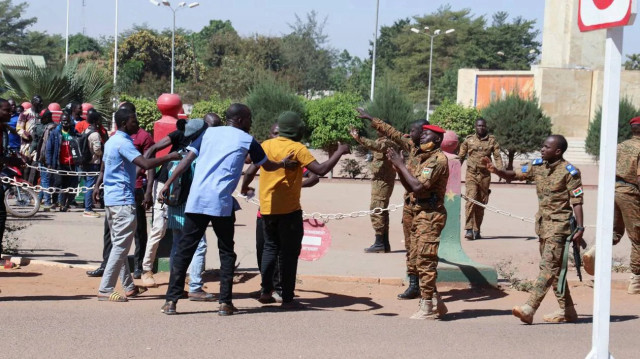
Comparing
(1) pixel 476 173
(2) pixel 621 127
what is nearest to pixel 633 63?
(2) pixel 621 127

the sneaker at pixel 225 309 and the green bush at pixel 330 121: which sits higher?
the green bush at pixel 330 121

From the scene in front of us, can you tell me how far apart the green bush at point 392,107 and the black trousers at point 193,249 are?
2274cm

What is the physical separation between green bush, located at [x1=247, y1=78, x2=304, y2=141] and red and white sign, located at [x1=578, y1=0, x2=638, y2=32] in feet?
80.5

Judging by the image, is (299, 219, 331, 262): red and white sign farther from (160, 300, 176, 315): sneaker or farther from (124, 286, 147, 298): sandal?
(160, 300, 176, 315): sneaker

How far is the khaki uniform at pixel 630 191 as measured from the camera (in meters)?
9.55

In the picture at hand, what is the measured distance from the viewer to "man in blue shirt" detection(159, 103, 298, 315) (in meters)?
7.22

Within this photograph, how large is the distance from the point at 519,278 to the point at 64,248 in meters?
5.98

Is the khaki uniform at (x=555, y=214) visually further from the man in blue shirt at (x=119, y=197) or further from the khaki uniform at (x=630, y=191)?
the man in blue shirt at (x=119, y=197)

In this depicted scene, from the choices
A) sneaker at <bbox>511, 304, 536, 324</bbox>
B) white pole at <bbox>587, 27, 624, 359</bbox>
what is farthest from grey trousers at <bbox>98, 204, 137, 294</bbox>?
white pole at <bbox>587, 27, 624, 359</bbox>

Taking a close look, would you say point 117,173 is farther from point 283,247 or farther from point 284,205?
point 283,247

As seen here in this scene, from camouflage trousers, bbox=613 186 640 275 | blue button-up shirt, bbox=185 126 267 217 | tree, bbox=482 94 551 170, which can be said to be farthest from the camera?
tree, bbox=482 94 551 170

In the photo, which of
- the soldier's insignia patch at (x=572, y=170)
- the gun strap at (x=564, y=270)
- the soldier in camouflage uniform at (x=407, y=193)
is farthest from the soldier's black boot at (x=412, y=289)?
the soldier's insignia patch at (x=572, y=170)

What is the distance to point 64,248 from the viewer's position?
12055 millimetres

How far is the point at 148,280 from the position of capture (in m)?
8.95
